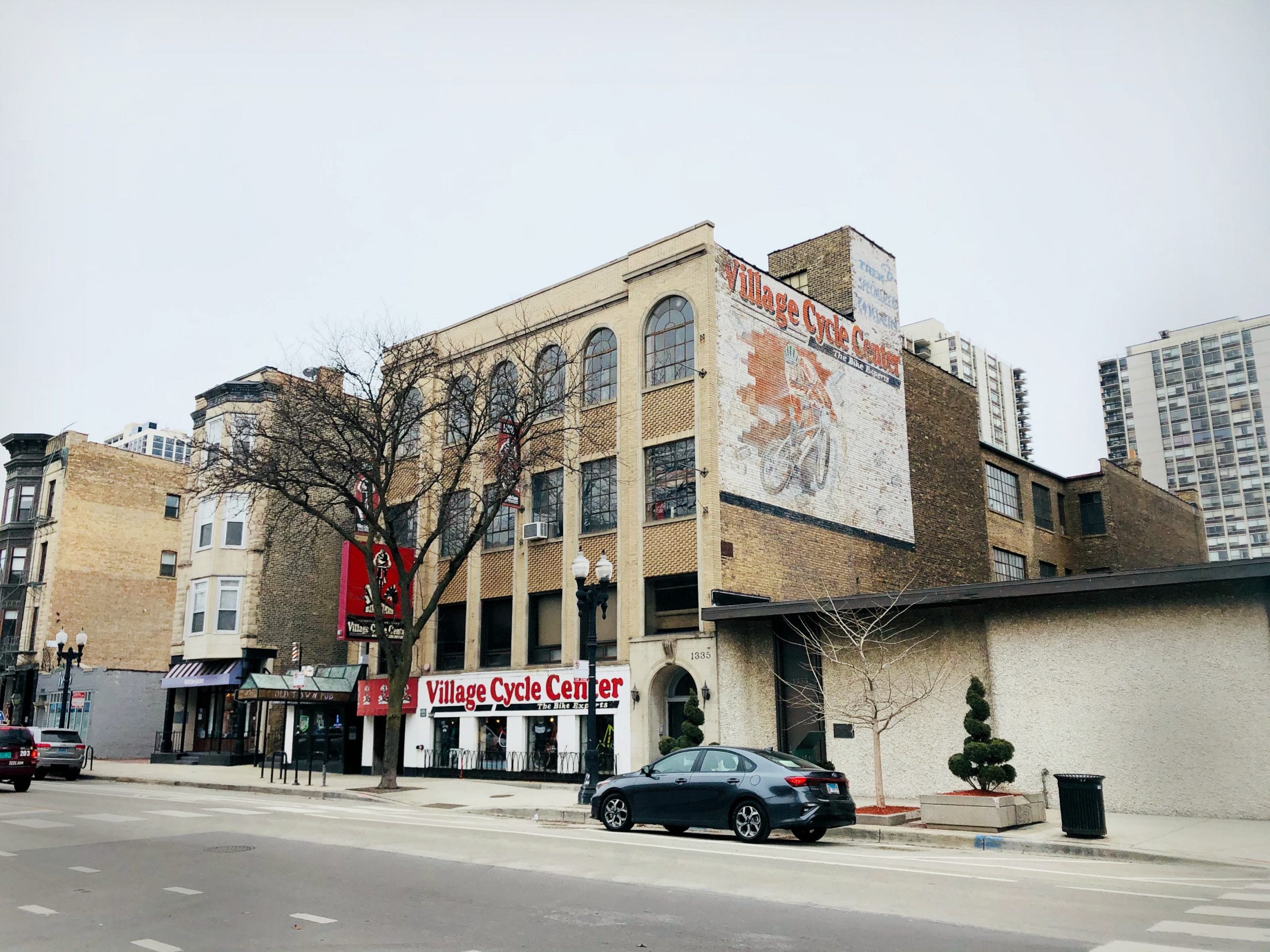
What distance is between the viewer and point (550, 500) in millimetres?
31828

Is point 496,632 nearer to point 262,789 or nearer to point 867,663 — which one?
point 262,789

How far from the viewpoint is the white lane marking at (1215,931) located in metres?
8.02

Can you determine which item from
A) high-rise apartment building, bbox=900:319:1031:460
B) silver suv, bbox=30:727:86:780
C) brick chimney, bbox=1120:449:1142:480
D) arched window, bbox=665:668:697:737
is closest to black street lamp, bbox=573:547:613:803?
arched window, bbox=665:668:697:737

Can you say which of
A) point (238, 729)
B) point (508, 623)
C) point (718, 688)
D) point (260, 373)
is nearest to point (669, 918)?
point (718, 688)

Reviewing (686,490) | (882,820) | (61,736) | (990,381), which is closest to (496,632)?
(686,490)

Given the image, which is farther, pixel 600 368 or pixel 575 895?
pixel 600 368

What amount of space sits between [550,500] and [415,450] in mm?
7222

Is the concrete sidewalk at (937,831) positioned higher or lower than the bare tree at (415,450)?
lower

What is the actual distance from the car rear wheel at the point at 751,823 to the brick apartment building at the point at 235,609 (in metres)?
26.6

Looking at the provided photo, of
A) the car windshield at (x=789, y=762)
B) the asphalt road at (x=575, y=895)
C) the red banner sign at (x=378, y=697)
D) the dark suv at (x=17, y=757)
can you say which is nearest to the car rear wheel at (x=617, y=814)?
the asphalt road at (x=575, y=895)

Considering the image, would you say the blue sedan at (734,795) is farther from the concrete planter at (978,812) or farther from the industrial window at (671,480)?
the industrial window at (671,480)

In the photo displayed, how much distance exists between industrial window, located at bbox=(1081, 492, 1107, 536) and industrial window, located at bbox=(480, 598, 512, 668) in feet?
87.5

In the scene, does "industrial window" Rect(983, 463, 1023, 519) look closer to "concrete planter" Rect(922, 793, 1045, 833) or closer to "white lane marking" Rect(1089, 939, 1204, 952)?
"concrete planter" Rect(922, 793, 1045, 833)

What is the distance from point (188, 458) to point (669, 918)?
119 ft
